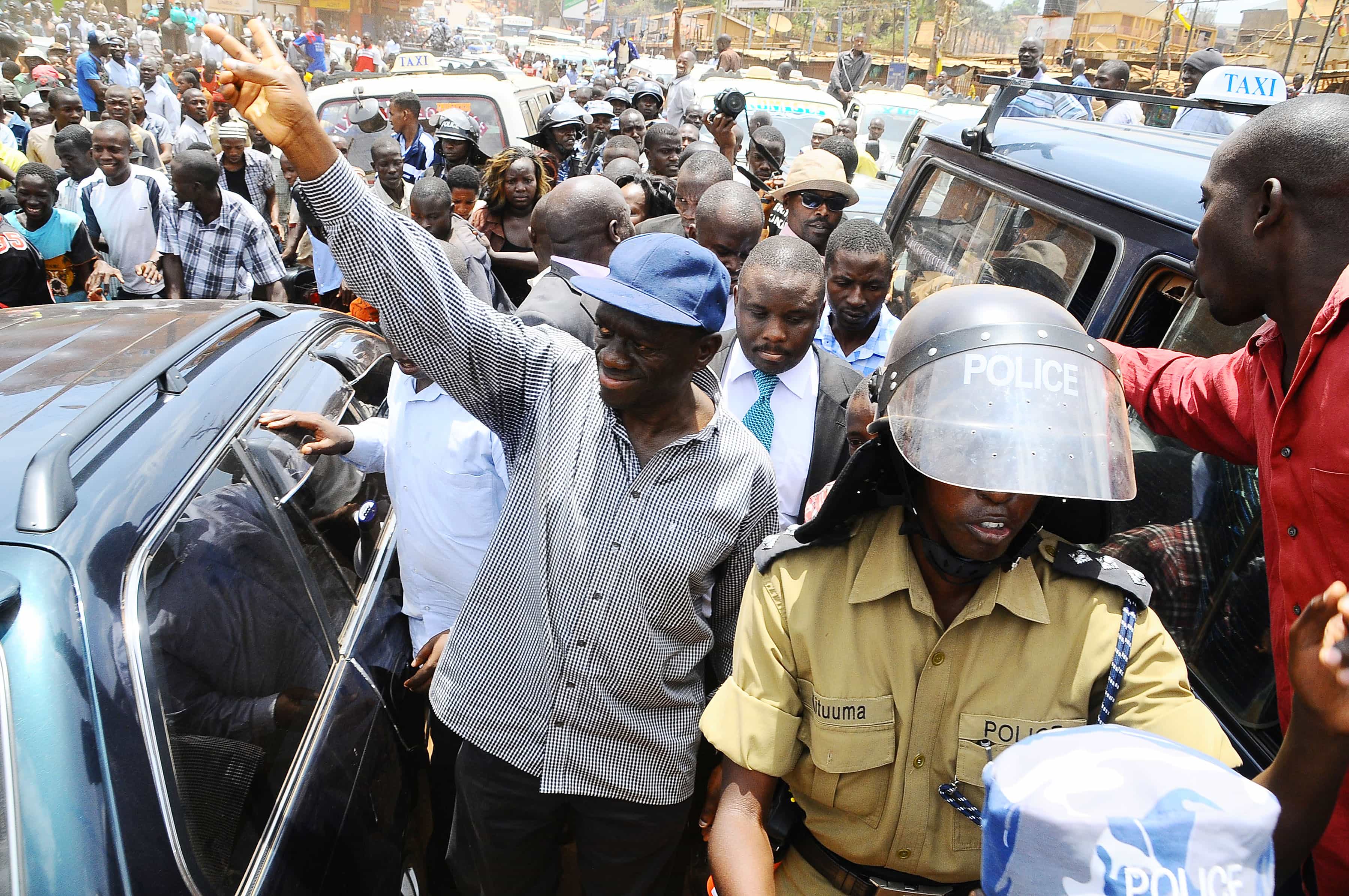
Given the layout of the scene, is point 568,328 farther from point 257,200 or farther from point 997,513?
point 257,200

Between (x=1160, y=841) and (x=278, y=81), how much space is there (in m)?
1.85

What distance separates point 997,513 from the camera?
1489 mm

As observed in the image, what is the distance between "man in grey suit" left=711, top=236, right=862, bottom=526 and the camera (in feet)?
8.92

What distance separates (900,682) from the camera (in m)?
1.59

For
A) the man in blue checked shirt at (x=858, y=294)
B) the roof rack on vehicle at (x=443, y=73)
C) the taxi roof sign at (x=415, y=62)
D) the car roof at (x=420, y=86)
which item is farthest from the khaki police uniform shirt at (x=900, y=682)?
the taxi roof sign at (x=415, y=62)

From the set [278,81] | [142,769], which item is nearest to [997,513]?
[142,769]

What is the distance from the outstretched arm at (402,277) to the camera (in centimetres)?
181

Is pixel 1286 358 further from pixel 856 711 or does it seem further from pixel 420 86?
→ pixel 420 86

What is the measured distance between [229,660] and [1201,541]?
6.66ft

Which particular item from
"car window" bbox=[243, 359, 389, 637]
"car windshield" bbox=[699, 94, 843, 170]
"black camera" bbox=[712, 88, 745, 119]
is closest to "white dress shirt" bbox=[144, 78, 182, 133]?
"car windshield" bbox=[699, 94, 843, 170]

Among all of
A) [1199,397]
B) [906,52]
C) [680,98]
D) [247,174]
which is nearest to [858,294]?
[1199,397]

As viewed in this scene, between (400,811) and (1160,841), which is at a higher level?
(1160,841)

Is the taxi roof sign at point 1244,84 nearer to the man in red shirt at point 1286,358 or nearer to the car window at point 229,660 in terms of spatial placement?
the man in red shirt at point 1286,358

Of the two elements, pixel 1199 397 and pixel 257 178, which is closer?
pixel 1199 397
